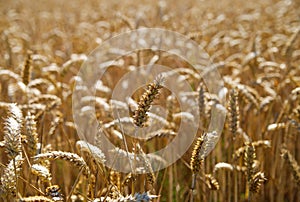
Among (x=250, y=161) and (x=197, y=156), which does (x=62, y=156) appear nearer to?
(x=197, y=156)

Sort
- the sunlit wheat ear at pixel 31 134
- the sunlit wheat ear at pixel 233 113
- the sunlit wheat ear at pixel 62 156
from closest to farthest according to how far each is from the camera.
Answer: the sunlit wheat ear at pixel 62 156 < the sunlit wheat ear at pixel 31 134 < the sunlit wheat ear at pixel 233 113

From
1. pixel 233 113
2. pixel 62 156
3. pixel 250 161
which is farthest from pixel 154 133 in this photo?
pixel 62 156

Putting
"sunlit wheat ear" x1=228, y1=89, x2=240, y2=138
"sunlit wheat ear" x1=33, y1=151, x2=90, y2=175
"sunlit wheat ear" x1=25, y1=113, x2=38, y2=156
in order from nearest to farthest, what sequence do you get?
"sunlit wheat ear" x1=33, y1=151, x2=90, y2=175
"sunlit wheat ear" x1=25, y1=113, x2=38, y2=156
"sunlit wheat ear" x1=228, y1=89, x2=240, y2=138

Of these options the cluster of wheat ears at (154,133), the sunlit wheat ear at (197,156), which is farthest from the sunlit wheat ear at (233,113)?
the sunlit wheat ear at (197,156)

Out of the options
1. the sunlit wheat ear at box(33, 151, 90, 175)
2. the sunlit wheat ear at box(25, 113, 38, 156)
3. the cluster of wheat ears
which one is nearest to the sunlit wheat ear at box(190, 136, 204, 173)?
the cluster of wheat ears

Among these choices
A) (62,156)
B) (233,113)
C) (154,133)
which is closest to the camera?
(62,156)

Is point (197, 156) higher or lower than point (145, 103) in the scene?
lower

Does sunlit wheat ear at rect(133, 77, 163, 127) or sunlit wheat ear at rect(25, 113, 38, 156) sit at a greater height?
sunlit wheat ear at rect(133, 77, 163, 127)

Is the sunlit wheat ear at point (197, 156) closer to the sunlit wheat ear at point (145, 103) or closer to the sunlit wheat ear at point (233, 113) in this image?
the sunlit wheat ear at point (145, 103)

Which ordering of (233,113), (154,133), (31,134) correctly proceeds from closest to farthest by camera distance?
1. (31,134)
2. (233,113)
3. (154,133)

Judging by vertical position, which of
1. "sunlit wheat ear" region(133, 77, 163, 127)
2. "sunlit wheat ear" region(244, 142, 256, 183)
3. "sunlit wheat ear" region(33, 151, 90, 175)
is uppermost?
"sunlit wheat ear" region(133, 77, 163, 127)

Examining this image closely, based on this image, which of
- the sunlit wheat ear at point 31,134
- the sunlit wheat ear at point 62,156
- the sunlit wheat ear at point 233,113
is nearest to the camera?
the sunlit wheat ear at point 62,156

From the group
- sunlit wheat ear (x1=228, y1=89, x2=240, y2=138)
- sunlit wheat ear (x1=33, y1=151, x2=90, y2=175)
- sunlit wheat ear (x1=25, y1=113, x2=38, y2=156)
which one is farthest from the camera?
sunlit wheat ear (x1=228, y1=89, x2=240, y2=138)

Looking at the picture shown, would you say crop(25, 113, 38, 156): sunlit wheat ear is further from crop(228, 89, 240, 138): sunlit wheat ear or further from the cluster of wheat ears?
crop(228, 89, 240, 138): sunlit wheat ear
